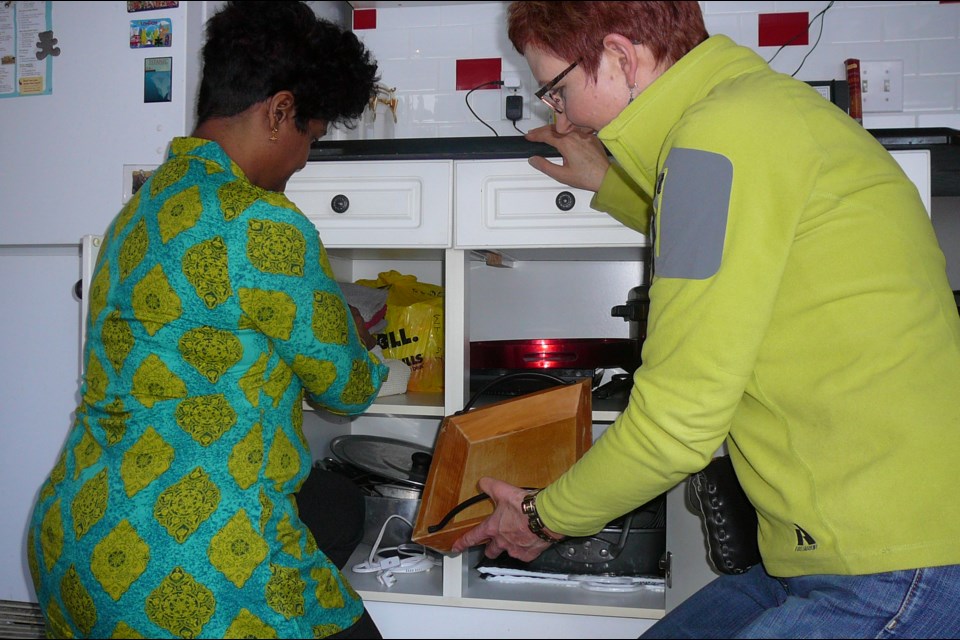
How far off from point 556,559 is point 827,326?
100 cm

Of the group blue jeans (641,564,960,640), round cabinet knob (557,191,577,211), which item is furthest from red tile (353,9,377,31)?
blue jeans (641,564,960,640)

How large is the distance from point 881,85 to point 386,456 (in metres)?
1.51

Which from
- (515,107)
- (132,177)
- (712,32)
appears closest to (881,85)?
(712,32)

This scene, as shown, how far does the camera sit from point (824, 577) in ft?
2.55

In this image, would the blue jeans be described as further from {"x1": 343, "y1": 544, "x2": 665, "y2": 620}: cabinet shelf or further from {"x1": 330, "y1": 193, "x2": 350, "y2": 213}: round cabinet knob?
{"x1": 330, "y1": 193, "x2": 350, "y2": 213}: round cabinet knob

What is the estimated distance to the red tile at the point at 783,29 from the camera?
199cm

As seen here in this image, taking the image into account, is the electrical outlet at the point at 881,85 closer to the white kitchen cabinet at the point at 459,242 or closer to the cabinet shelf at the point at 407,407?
the white kitchen cabinet at the point at 459,242

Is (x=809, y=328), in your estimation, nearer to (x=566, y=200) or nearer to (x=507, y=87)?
(x=566, y=200)

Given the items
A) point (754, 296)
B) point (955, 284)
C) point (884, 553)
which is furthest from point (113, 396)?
point (955, 284)

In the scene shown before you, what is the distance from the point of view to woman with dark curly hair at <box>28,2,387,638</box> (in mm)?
879

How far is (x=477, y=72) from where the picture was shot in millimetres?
2121

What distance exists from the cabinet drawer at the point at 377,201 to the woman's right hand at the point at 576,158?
0.19 m

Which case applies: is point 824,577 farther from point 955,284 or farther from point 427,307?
point 955,284

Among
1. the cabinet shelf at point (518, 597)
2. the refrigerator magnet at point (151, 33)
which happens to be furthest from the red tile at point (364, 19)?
the cabinet shelf at point (518, 597)
